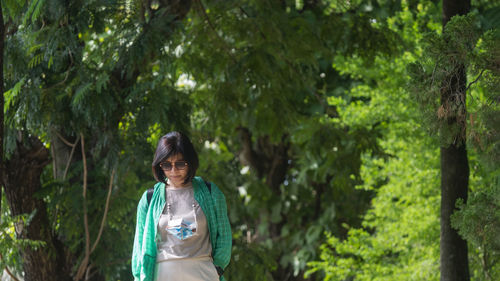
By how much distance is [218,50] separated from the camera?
8469mm

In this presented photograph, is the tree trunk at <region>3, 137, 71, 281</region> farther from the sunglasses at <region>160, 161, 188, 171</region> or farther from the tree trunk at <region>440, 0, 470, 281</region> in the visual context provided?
the tree trunk at <region>440, 0, 470, 281</region>

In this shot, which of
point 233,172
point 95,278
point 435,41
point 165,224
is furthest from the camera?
point 233,172

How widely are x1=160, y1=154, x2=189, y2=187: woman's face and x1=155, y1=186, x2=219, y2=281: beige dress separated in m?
0.14

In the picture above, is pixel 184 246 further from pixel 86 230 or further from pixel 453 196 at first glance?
pixel 86 230

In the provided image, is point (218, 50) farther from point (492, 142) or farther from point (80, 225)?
point (492, 142)

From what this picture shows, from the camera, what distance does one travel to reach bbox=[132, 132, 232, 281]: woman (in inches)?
154

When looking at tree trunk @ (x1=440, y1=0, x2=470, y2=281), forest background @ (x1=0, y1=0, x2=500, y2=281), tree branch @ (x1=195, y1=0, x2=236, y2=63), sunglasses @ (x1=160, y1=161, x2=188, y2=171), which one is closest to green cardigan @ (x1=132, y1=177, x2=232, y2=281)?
sunglasses @ (x1=160, y1=161, x2=188, y2=171)

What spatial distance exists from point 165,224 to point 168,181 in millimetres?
268

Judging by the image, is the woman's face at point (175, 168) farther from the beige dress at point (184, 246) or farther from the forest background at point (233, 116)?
the forest background at point (233, 116)

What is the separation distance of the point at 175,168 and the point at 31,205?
3.29 metres

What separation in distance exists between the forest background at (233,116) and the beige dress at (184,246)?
4.28 feet

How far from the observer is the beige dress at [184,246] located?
3908 mm

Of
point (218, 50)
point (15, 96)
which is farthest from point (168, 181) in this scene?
point (218, 50)

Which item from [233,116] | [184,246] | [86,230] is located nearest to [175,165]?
[184,246]
